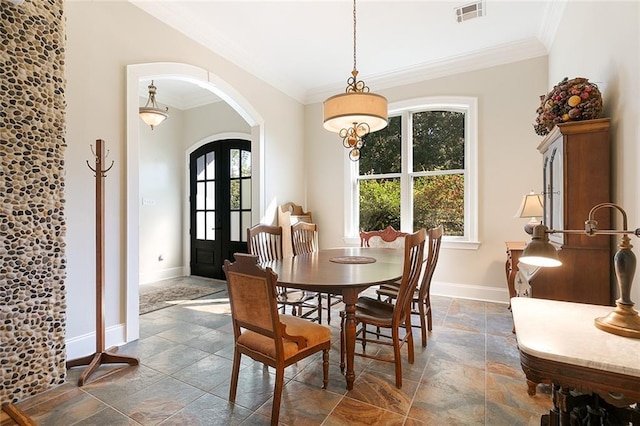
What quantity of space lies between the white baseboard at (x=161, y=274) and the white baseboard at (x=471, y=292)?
438 cm

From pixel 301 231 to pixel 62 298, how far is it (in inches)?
83.8

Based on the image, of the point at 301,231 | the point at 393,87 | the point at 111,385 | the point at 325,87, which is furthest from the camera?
the point at 325,87

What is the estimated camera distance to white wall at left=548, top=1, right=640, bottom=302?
66.4 inches

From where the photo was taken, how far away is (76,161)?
8.33 ft

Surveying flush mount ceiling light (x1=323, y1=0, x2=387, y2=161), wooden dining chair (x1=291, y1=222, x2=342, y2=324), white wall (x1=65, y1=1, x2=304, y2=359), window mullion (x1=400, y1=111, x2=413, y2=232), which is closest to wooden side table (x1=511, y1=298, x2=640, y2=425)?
flush mount ceiling light (x1=323, y1=0, x2=387, y2=161)

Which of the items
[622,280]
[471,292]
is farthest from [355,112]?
[471,292]

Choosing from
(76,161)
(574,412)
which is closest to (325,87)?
(76,161)

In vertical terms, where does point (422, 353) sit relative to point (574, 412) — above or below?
below

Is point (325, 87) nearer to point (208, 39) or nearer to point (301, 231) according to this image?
point (208, 39)

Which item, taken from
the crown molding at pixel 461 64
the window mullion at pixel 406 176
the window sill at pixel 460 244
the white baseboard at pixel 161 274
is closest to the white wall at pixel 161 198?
the white baseboard at pixel 161 274

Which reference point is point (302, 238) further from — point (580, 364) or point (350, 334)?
point (580, 364)

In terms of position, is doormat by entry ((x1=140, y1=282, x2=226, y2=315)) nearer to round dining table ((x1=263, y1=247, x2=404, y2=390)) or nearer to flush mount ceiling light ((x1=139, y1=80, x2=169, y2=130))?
round dining table ((x1=263, y1=247, x2=404, y2=390))

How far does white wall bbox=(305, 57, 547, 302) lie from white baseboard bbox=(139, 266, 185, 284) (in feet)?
14.5

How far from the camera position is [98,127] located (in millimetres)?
2678
